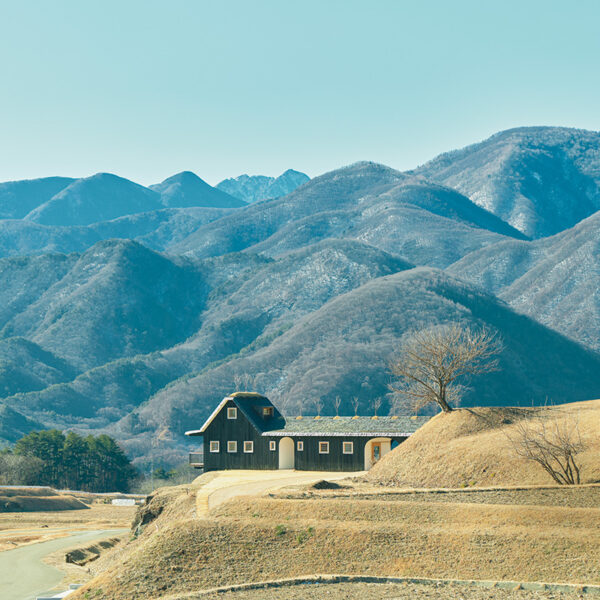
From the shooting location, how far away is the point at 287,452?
68062mm

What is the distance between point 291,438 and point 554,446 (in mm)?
31784

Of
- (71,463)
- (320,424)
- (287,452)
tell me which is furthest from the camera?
(71,463)

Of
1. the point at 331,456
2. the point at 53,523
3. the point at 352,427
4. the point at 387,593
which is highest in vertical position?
the point at 352,427

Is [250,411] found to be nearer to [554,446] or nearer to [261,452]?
[261,452]

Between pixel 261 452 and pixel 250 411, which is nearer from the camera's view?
pixel 261 452

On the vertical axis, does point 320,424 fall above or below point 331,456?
above

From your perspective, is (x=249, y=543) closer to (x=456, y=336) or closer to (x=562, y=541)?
(x=562, y=541)

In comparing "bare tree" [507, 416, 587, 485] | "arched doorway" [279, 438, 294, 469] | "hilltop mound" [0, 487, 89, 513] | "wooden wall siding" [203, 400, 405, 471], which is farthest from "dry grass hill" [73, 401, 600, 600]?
"hilltop mound" [0, 487, 89, 513]

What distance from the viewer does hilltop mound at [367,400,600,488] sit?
3966cm

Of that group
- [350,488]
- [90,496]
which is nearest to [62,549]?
[350,488]

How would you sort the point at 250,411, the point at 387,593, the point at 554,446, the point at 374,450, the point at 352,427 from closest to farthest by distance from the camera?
1. the point at 387,593
2. the point at 554,446
3. the point at 374,450
4. the point at 352,427
5. the point at 250,411

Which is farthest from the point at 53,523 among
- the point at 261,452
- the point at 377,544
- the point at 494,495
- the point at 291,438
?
the point at 377,544

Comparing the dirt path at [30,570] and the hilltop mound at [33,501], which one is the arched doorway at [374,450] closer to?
the dirt path at [30,570]

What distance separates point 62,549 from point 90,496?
5031 cm
